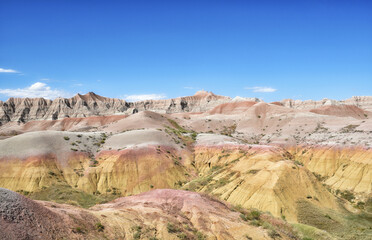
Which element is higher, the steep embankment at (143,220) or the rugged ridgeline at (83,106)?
the rugged ridgeline at (83,106)

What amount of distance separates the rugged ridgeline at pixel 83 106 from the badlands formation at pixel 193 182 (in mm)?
92836

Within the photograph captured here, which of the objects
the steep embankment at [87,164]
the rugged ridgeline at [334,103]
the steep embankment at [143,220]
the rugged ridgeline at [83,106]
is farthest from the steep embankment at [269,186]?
the rugged ridgeline at [334,103]

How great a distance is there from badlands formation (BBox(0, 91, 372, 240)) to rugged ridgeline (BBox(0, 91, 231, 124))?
92.8 meters

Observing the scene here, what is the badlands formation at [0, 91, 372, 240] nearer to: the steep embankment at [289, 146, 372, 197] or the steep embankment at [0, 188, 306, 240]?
the steep embankment at [0, 188, 306, 240]

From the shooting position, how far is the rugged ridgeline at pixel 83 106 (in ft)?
555

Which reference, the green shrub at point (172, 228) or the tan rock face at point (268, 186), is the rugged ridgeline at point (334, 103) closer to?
the tan rock face at point (268, 186)

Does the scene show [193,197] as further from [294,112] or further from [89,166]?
[294,112]

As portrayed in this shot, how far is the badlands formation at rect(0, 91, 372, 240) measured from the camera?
17.9 meters

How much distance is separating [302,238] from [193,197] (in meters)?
9.17

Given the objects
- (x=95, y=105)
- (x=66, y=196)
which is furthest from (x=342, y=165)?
(x=95, y=105)

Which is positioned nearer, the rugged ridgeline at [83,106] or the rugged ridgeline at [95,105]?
the rugged ridgeline at [95,105]

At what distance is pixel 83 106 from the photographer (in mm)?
179750

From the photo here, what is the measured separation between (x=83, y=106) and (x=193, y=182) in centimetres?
15271

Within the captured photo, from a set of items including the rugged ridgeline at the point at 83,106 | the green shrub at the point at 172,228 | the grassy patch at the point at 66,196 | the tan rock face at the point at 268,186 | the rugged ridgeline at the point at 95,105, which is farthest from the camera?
the rugged ridgeline at the point at 83,106
